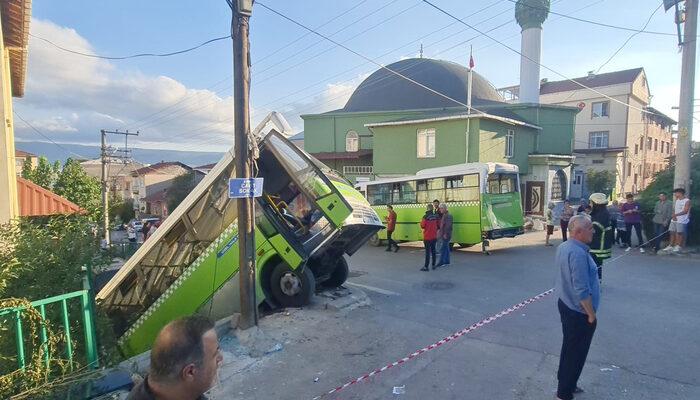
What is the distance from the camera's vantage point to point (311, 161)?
759 centimetres

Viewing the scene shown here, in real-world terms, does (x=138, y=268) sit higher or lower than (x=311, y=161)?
lower

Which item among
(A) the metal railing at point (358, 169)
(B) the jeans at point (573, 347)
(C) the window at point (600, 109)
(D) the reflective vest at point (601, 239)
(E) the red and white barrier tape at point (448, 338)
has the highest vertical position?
(C) the window at point (600, 109)

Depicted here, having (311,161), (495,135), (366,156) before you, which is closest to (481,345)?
(311,161)

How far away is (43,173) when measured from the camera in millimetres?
35469

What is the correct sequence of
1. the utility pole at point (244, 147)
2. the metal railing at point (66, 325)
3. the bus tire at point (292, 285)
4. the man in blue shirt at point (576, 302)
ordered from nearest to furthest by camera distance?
the metal railing at point (66, 325), the man in blue shirt at point (576, 302), the utility pole at point (244, 147), the bus tire at point (292, 285)

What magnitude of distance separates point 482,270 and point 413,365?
252 inches

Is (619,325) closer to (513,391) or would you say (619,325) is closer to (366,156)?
(513,391)

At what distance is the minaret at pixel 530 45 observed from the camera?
3234cm

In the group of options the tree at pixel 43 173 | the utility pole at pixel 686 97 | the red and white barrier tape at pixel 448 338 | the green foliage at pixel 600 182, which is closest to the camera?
the red and white barrier tape at pixel 448 338

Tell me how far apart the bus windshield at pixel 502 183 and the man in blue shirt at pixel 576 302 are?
31.3ft

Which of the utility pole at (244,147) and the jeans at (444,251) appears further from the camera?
the jeans at (444,251)

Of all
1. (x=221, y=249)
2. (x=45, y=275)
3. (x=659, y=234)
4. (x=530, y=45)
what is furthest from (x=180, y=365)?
(x=530, y=45)

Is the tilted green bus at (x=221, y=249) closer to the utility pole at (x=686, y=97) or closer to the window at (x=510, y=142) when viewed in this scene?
the utility pole at (x=686, y=97)

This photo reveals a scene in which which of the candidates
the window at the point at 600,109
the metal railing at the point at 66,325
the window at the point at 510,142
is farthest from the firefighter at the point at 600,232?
the window at the point at 600,109
